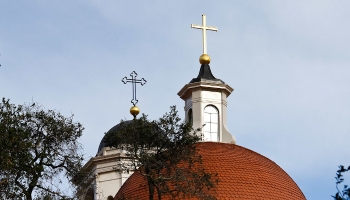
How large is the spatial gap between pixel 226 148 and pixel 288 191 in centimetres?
244

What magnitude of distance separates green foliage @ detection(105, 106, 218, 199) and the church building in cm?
209

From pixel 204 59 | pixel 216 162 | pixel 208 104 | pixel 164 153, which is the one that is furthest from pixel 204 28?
pixel 164 153

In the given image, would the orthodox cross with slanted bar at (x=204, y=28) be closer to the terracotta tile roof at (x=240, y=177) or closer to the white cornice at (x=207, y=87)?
the white cornice at (x=207, y=87)

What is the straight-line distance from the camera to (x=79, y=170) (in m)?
24.3

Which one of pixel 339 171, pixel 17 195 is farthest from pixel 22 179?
pixel 339 171

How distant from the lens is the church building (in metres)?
31.9

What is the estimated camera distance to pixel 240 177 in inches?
1270

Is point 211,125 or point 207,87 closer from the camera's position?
point 207,87

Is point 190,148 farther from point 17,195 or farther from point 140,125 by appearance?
point 17,195

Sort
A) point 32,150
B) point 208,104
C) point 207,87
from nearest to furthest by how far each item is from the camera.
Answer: point 32,150 → point 207,87 → point 208,104

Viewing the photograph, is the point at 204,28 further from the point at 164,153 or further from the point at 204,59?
the point at 164,153

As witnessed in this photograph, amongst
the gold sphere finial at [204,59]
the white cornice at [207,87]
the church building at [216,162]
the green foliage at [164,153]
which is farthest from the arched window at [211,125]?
the green foliage at [164,153]

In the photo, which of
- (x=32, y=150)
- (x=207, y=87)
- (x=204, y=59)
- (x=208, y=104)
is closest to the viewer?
(x=32, y=150)

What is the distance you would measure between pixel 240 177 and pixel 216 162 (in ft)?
2.92
